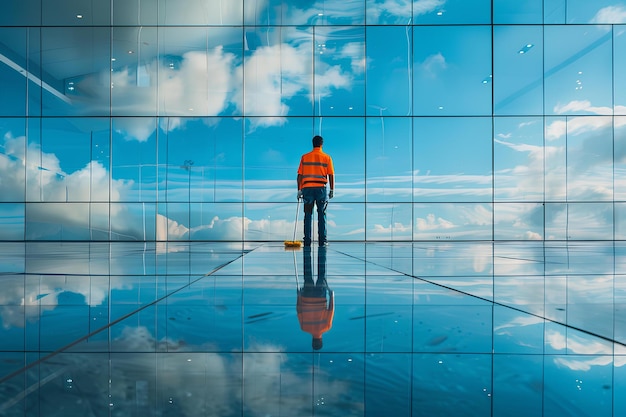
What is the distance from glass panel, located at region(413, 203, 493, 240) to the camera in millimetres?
11961

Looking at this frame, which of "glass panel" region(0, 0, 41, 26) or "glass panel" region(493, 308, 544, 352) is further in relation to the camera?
"glass panel" region(0, 0, 41, 26)

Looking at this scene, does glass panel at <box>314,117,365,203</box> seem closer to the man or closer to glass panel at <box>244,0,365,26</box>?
glass panel at <box>244,0,365,26</box>

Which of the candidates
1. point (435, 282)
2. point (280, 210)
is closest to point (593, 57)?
point (280, 210)

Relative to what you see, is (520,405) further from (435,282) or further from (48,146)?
(48,146)

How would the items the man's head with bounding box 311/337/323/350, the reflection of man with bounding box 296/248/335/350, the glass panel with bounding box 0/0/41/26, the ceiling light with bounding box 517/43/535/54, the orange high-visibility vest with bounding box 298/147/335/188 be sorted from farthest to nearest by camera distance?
the glass panel with bounding box 0/0/41/26
the ceiling light with bounding box 517/43/535/54
the orange high-visibility vest with bounding box 298/147/335/188
the reflection of man with bounding box 296/248/335/350
the man's head with bounding box 311/337/323/350

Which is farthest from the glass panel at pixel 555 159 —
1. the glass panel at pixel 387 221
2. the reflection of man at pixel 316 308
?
the reflection of man at pixel 316 308

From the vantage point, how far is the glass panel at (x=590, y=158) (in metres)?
12.1

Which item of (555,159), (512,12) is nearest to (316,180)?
(555,159)

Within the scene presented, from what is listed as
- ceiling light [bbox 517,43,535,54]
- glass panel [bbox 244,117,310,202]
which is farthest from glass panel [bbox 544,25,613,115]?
glass panel [bbox 244,117,310,202]

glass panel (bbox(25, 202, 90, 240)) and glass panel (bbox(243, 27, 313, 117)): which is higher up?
glass panel (bbox(243, 27, 313, 117))

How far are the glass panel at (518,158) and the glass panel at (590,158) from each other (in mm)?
829

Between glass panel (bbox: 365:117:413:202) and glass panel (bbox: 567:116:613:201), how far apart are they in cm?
434

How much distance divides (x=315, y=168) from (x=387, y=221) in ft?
15.1

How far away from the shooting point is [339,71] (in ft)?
39.5
